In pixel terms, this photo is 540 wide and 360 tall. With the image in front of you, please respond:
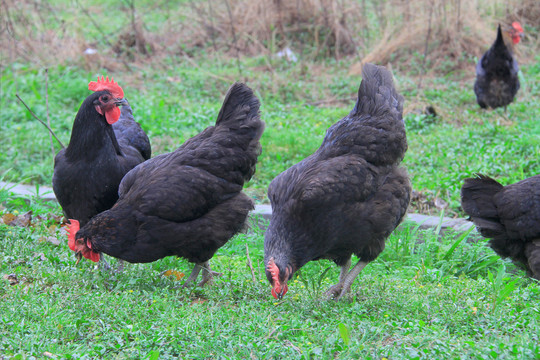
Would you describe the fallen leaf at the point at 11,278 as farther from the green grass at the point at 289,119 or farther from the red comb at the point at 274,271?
the green grass at the point at 289,119

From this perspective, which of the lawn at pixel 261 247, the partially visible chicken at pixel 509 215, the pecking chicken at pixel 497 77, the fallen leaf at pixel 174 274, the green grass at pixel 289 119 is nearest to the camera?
the lawn at pixel 261 247

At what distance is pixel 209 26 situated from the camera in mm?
12828

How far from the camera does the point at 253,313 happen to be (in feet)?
12.9

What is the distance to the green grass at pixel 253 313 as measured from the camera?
11.0 feet

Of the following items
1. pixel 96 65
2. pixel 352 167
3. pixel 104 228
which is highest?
pixel 352 167

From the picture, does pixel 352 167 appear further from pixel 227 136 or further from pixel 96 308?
pixel 96 308

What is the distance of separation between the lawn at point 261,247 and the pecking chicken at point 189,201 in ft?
1.06

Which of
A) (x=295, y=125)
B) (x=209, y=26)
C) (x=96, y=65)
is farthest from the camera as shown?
(x=209, y=26)

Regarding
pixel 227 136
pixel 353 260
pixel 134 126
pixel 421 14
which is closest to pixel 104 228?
pixel 227 136

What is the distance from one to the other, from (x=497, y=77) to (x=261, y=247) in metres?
5.82

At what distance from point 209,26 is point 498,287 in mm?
10123

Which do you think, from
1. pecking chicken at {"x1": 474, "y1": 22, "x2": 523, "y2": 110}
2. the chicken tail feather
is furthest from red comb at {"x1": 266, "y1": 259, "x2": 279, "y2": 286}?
pecking chicken at {"x1": 474, "y1": 22, "x2": 523, "y2": 110}

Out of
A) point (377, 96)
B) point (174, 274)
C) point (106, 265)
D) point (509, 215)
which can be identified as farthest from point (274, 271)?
point (509, 215)

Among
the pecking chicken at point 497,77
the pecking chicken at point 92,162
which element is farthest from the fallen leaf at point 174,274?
the pecking chicken at point 497,77
